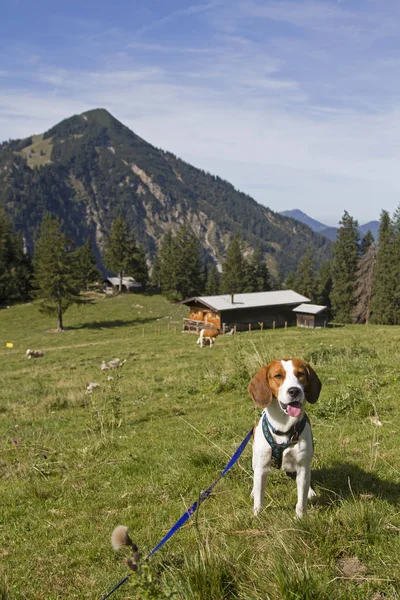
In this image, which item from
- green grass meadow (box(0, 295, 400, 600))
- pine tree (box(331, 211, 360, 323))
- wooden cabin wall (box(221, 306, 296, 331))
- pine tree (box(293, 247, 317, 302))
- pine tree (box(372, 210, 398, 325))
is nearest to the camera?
green grass meadow (box(0, 295, 400, 600))

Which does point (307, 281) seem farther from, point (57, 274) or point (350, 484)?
point (350, 484)

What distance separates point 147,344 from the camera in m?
35.1

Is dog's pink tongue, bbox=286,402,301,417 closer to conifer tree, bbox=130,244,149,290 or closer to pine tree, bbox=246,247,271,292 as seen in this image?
pine tree, bbox=246,247,271,292

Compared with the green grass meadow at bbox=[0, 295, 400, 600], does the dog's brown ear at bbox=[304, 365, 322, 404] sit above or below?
above

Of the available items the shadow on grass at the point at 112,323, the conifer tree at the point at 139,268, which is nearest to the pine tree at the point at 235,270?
the conifer tree at the point at 139,268

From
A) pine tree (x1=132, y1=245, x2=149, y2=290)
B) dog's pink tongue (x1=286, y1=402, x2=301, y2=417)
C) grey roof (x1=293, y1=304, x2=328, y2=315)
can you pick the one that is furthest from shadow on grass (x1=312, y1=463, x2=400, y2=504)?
pine tree (x1=132, y1=245, x2=149, y2=290)

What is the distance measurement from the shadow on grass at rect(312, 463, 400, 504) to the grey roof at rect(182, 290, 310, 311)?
45.5 m

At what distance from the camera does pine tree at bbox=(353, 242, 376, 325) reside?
6800 cm

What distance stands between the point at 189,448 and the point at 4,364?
27567 mm

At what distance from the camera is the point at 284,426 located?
4195 millimetres

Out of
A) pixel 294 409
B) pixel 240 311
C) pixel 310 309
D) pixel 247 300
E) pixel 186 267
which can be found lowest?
pixel 240 311

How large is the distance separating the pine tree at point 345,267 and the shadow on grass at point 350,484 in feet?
222

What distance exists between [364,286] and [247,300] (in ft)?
79.3

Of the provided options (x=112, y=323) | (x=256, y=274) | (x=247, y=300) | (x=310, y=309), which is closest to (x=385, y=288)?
(x=310, y=309)
